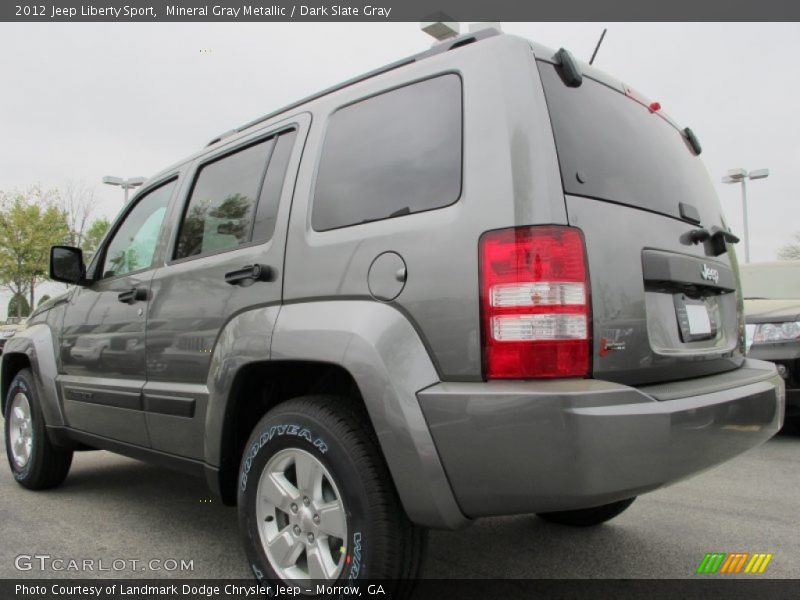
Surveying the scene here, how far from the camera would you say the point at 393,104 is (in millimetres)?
2383

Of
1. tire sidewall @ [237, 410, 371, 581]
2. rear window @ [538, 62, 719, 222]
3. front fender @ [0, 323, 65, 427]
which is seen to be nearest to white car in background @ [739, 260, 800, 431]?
rear window @ [538, 62, 719, 222]

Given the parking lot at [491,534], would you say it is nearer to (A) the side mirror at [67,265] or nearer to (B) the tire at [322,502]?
(B) the tire at [322,502]

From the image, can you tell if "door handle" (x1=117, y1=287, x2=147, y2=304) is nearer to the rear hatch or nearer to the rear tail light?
the rear tail light

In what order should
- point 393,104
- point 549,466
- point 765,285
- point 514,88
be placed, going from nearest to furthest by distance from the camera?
point 549,466 < point 514,88 < point 393,104 < point 765,285

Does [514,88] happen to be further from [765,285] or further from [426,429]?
[765,285]

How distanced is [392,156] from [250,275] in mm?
739

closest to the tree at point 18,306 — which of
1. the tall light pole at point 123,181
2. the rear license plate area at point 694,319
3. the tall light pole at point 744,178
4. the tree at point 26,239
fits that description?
the tree at point 26,239

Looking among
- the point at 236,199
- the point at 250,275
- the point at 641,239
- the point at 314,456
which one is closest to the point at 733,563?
the point at 641,239

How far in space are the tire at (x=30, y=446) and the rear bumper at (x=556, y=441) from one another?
3196 mm

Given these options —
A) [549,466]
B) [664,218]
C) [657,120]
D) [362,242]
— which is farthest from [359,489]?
[657,120]

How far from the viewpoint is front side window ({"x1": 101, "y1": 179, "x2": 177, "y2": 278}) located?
348cm

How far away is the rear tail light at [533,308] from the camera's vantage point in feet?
6.12

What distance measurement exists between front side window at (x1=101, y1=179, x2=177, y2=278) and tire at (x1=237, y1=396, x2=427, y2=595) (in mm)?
1501

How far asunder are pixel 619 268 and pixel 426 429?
30.1 inches
